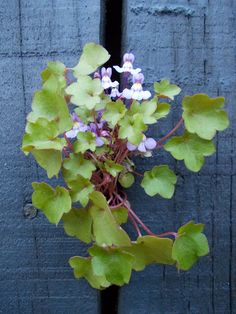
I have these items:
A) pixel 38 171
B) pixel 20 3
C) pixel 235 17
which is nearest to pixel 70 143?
pixel 38 171

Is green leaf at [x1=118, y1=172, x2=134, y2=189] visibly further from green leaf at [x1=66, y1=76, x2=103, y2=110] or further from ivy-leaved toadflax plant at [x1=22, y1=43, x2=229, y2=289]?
green leaf at [x1=66, y1=76, x2=103, y2=110]

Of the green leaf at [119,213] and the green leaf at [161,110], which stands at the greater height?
the green leaf at [161,110]

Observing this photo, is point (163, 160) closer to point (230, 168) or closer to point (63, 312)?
point (230, 168)

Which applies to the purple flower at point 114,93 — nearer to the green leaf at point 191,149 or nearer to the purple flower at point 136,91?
the purple flower at point 136,91

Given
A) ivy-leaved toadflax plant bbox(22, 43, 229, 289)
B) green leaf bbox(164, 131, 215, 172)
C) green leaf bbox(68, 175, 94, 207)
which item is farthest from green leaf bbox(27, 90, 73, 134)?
green leaf bbox(164, 131, 215, 172)

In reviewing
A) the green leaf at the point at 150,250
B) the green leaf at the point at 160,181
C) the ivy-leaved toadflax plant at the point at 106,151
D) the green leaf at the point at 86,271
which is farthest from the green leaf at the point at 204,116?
the green leaf at the point at 86,271

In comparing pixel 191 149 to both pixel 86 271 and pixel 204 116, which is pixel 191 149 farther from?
pixel 86 271
